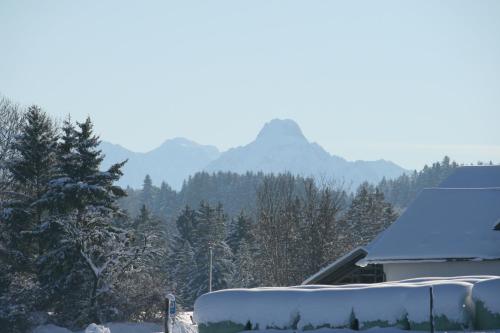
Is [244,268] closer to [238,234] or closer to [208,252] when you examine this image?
[208,252]

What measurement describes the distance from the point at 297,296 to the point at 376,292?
1.57 meters

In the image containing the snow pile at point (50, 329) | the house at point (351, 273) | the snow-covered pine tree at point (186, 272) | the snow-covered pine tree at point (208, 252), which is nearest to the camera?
the house at point (351, 273)

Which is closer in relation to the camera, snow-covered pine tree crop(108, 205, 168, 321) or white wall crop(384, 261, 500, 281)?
white wall crop(384, 261, 500, 281)

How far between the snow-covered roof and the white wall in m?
0.37

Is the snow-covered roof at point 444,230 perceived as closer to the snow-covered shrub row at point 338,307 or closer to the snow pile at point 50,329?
the snow-covered shrub row at point 338,307

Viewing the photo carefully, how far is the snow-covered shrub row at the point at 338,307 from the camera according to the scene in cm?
1630

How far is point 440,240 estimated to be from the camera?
102ft

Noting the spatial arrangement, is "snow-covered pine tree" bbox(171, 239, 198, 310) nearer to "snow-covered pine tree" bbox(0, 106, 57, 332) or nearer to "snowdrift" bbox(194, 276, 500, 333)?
"snow-covered pine tree" bbox(0, 106, 57, 332)

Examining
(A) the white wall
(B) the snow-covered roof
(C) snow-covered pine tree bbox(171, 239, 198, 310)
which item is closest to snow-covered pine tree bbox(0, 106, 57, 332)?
(B) the snow-covered roof

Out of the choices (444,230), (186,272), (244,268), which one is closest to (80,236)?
(444,230)

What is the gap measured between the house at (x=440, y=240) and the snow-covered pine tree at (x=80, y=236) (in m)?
18.4

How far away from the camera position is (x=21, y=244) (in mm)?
50125

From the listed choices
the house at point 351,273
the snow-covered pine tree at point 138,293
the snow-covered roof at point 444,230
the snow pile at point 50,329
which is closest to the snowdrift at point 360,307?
the snow-covered roof at point 444,230

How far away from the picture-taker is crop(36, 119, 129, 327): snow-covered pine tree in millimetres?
48750
